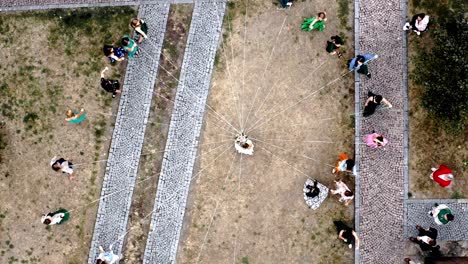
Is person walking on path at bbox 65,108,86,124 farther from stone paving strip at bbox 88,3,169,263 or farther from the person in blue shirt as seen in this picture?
the person in blue shirt

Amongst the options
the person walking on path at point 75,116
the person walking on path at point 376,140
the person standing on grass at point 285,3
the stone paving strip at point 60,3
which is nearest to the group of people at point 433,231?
the person walking on path at point 376,140

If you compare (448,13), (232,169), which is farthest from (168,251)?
(448,13)

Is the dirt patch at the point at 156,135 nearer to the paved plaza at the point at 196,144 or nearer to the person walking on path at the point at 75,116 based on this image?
the paved plaza at the point at 196,144

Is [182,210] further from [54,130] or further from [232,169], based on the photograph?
[54,130]

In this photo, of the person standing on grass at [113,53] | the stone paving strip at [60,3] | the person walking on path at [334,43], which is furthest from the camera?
the stone paving strip at [60,3]

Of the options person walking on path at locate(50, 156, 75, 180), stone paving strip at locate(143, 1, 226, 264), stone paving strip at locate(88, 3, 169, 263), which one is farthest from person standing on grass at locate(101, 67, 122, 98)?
person walking on path at locate(50, 156, 75, 180)

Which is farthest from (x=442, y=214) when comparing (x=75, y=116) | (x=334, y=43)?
(x=75, y=116)

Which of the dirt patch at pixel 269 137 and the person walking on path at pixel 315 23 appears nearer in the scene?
the person walking on path at pixel 315 23
